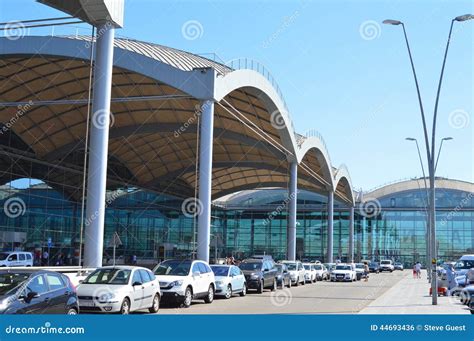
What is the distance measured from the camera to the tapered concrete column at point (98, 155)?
21.3 meters

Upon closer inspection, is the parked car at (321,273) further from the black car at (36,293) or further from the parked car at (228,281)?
the black car at (36,293)

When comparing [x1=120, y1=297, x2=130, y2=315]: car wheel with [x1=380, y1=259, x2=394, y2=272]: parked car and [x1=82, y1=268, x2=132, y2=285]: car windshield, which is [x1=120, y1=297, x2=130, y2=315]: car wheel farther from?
[x1=380, y1=259, x2=394, y2=272]: parked car

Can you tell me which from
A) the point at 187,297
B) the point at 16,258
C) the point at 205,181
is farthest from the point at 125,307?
the point at 16,258

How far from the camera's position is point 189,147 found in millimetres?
55344

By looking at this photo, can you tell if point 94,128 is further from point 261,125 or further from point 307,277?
point 307,277

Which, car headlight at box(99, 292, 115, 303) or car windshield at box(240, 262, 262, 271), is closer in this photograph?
car headlight at box(99, 292, 115, 303)

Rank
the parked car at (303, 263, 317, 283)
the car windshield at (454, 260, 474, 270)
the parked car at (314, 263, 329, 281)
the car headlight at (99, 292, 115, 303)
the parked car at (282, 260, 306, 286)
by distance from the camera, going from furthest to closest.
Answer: the parked car at (314, 263, 329, 281) → the parked car at (303, 263, 317, 283) → the parked car at (282, 260, 306, 286) → the car windshield at (454, 260, 474, 270) → the car headlight at (99, 292, 115, 303)

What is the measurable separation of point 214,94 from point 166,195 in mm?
38473

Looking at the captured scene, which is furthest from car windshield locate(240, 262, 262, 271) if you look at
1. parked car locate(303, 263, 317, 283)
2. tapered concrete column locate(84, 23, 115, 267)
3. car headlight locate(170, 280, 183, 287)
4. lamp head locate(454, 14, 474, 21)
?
lamp head locate(454, 14, 474, 21)

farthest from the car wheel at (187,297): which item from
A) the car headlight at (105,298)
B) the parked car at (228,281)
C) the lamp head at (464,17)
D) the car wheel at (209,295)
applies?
the lamp head at (464,17)

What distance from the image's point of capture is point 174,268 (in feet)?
74.2

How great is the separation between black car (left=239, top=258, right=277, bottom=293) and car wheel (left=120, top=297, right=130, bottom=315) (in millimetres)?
13789

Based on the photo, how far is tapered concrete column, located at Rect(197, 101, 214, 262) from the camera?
98.7 ft

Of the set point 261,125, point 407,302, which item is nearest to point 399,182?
point 261,125
